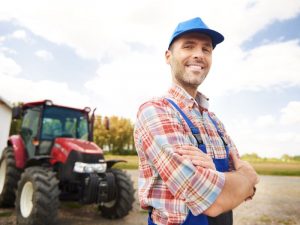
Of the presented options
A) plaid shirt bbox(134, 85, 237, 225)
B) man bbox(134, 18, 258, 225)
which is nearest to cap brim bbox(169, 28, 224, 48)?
man bbox(134, 18, 258, 225)

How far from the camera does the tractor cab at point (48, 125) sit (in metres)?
6.71

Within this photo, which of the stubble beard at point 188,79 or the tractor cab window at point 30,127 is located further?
the tractor cab window at point 30,127

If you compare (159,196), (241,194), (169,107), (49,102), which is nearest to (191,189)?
(159,196)

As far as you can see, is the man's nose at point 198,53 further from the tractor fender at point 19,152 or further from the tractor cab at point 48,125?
the tractor fender at point 19,152

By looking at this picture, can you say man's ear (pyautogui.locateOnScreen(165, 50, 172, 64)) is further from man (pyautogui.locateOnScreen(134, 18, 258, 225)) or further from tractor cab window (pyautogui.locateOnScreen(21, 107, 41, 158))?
tractor cab window (pyautogui.locateOnScreen(21, 107, 41, 158))

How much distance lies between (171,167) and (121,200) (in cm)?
518

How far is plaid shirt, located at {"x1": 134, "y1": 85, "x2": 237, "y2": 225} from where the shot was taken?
4.52 ft

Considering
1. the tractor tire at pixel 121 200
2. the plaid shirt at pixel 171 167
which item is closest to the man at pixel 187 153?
the plaid shirt at pixel 171 167

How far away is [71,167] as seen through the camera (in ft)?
20.6

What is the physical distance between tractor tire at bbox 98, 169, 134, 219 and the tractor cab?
1.35 meters

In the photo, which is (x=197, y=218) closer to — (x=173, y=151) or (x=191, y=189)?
(x=191, y=189)

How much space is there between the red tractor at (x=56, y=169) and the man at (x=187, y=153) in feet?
14.1

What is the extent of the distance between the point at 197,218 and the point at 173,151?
12.8 inches

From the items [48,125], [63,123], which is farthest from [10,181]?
[63,123]
